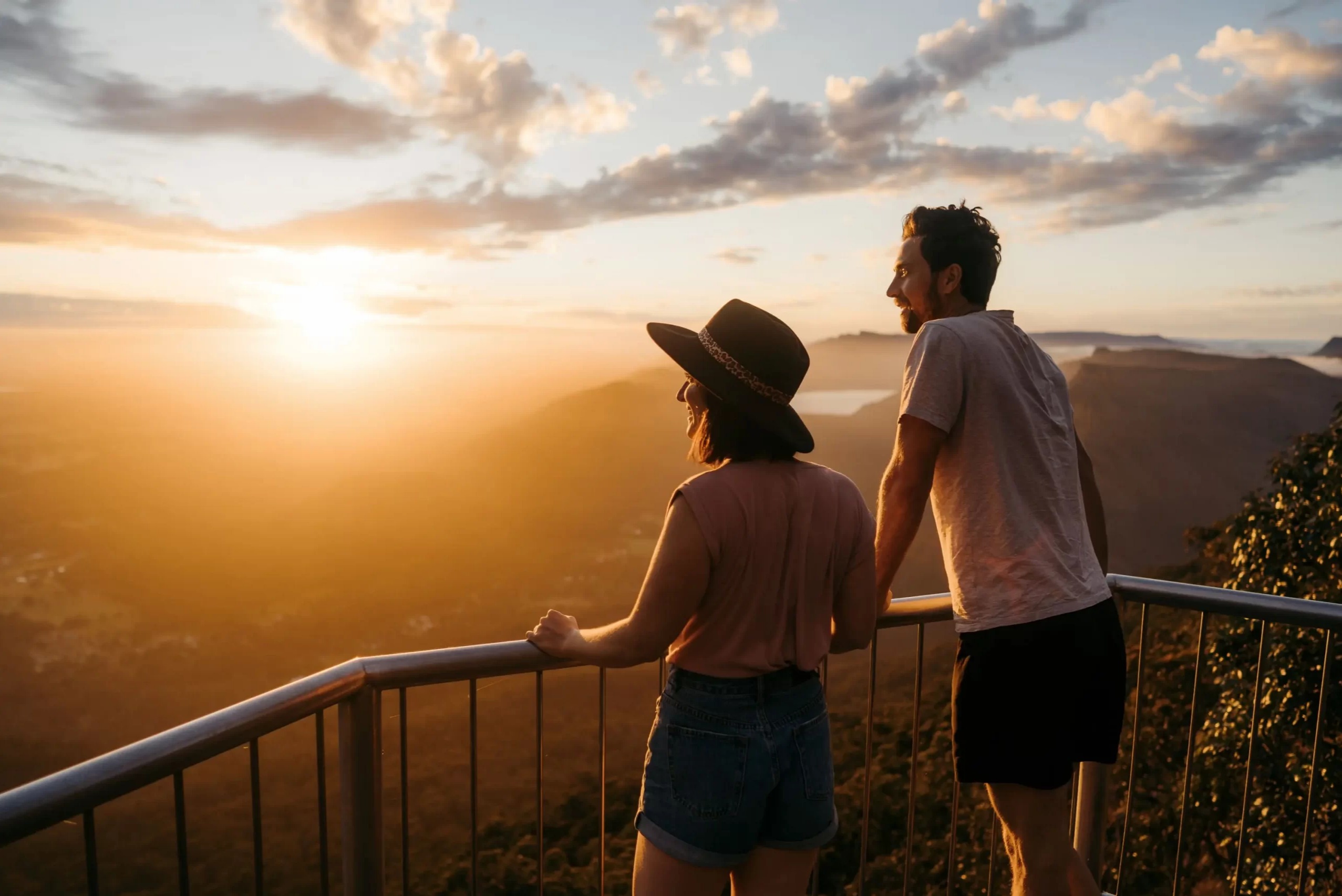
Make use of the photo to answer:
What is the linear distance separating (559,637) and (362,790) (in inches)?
20.5

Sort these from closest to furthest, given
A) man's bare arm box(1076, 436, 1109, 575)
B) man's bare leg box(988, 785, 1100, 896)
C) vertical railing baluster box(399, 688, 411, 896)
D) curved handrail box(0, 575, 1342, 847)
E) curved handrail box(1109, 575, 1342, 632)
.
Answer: curved handrail box(0, 575, 1342, 847) → vertical railing baluster box(399, 688, 411, 896) → man's bare leg box(988, 785, 1100, 896) → man's bare arm box(1076, 436, 1109, 575) → curved handrail box(1109, 575, 1342, 632)

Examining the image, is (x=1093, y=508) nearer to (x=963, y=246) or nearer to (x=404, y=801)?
(x=963, y=246)

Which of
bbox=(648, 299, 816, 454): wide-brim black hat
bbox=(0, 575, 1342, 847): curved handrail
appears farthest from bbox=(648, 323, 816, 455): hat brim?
bbox=(0, 575, 1342, 847): curved handrail

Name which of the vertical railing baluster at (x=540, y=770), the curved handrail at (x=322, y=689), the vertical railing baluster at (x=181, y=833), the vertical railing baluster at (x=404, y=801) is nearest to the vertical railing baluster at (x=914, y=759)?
the curved handrail at (x=322, y=689)

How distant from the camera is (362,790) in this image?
1892mm

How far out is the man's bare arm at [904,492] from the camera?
1976 mm

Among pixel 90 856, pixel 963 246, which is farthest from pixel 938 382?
pixel 90 856

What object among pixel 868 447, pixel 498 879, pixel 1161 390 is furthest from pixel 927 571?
pixel 1161 390

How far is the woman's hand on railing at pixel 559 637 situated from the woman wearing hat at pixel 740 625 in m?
0.05

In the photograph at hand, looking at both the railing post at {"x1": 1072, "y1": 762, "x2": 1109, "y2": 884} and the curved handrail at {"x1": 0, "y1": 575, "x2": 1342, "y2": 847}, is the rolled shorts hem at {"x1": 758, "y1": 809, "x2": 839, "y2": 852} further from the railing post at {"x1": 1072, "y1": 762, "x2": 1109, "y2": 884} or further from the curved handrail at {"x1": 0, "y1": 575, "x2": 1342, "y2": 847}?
the railing post at {"x1": 1072, "y1": 762, "x2": 1109, "y2": 884}

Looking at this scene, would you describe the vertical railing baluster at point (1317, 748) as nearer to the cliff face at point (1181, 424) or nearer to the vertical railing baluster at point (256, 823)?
the vertical railing baluster at point (256, 823)

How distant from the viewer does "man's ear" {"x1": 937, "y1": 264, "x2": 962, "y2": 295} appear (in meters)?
2.15

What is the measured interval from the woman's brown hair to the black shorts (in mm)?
756

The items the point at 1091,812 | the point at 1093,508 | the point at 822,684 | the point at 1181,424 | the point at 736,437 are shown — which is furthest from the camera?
the point at 1181,424
